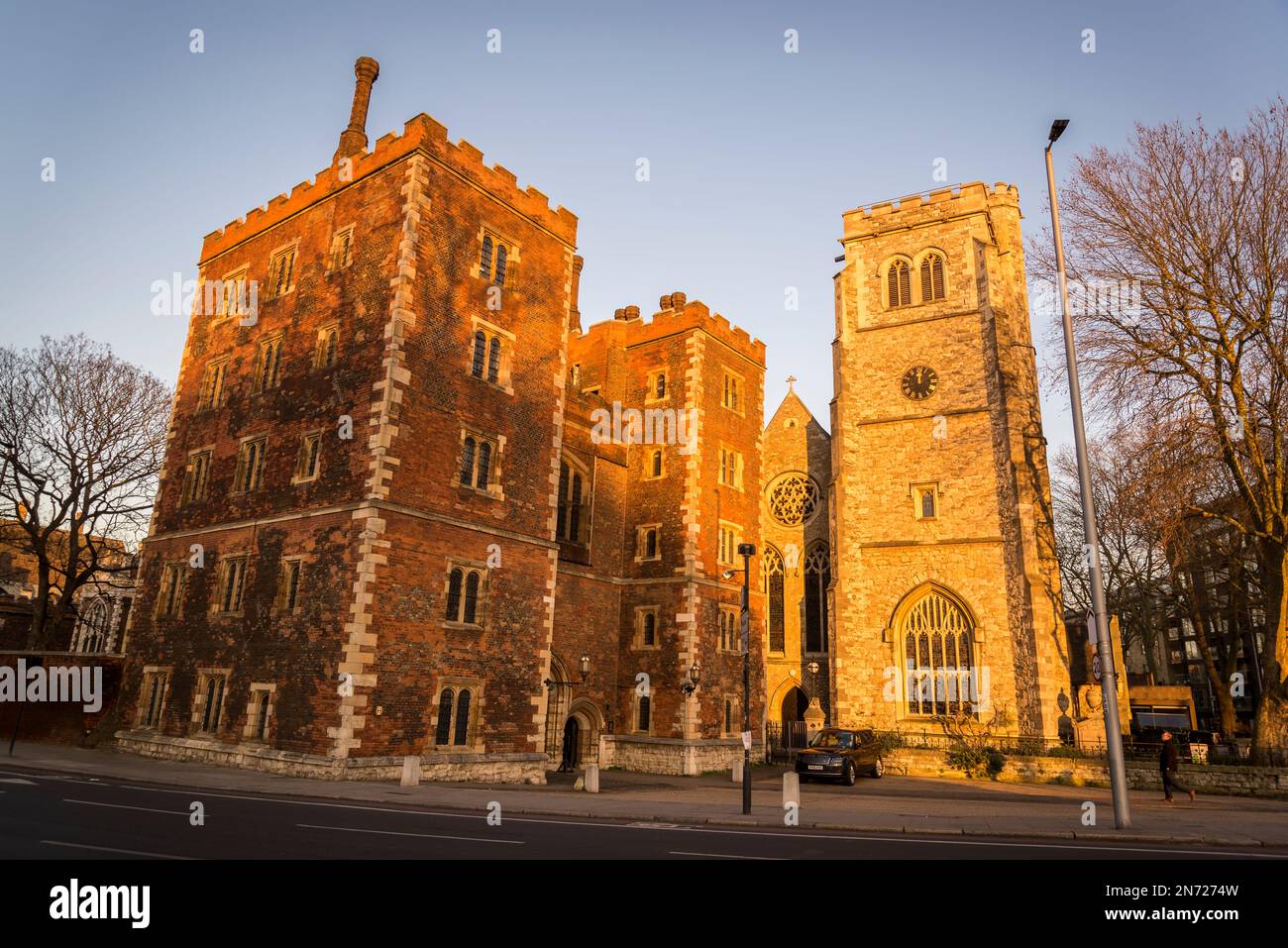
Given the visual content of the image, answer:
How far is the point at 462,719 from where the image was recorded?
2162 centimetres

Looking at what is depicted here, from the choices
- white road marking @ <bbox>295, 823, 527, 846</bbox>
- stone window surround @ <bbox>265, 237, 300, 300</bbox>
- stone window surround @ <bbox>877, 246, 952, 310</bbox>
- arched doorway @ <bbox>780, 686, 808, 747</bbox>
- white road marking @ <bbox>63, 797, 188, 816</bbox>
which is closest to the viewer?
white road marking @ <bbox>295, 823, 527, 846</bbox>

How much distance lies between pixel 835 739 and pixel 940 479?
12072 millimetres

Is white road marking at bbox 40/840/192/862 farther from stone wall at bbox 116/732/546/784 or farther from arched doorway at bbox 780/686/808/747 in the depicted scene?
arched doorway at bbox 780/686/808/747

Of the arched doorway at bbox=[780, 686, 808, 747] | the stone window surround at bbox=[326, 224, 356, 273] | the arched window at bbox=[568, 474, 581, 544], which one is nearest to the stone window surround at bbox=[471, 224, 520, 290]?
the stone window surround at bbox=[326, 224, 356, 273]

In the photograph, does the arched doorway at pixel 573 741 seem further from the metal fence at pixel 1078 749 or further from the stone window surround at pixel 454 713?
the metal fence at pixel 1078 749

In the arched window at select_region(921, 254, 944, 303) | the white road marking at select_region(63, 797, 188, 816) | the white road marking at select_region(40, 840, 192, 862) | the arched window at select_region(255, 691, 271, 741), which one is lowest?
the white road marking at select_region(63, 797, 188, 816)

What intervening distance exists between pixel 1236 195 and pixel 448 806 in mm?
26374

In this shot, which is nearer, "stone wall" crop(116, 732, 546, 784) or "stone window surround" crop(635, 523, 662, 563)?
"stone wall" crop(116, 732, 546, 784)

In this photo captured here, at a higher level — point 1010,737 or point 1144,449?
point 1144,449

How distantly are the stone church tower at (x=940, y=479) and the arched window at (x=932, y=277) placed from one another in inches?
2.7

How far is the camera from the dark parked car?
24.5m
